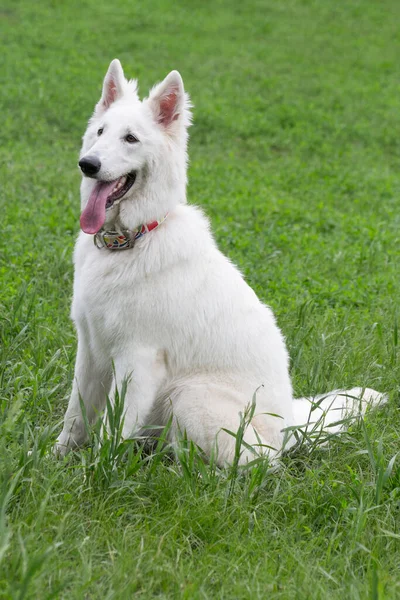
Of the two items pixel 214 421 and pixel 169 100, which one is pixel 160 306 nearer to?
pixel 214 421

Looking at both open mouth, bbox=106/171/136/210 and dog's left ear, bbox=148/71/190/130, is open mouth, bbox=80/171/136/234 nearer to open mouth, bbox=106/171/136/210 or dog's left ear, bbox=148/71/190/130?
open mouth, bbox=106/171/136/210

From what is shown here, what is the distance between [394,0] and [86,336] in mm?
20498

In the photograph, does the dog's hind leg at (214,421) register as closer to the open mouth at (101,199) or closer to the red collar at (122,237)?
the red collar at (122,237)

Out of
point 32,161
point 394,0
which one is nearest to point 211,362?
point 32,161

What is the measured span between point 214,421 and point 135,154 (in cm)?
142

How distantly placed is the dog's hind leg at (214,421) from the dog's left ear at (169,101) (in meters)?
1.43

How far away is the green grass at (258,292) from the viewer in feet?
9.62

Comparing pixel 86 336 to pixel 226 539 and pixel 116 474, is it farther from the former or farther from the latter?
pixel 226 539

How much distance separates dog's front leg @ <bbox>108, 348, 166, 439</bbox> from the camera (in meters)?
3.71

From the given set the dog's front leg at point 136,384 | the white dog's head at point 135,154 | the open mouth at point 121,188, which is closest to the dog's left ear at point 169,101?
the white dog's head at point 135,154

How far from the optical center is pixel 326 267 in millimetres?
7016

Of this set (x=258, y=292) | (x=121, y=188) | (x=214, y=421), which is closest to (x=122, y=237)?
(x=121, y=188)

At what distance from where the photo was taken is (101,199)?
3723 mm

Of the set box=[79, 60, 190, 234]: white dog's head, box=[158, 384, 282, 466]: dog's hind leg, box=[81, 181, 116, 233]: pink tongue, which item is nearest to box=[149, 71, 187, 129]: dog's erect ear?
box=[79, 60, 190, 234]: white dog's head
